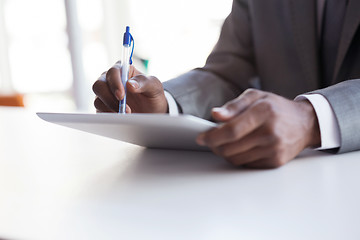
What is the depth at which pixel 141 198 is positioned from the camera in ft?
1.95

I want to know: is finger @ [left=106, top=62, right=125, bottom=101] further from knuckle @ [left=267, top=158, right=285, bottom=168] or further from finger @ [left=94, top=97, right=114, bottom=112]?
knuckle @ [left=267, top=158, right=285, bottom=168]

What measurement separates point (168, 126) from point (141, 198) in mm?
99

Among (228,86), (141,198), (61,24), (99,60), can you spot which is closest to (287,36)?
(228,86)

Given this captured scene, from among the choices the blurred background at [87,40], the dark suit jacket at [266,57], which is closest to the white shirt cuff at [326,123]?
the dark suit jacket at [266,57]

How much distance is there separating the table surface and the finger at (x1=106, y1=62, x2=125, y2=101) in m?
0.11

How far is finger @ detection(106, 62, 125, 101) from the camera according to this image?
90 cm

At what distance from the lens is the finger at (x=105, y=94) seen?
0.99 m

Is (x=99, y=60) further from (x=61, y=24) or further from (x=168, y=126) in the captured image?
(x=168, y=126)

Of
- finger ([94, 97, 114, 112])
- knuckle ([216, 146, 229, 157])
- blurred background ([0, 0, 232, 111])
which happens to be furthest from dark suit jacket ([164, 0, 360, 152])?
blurred background ([0, 0, 232, 111])

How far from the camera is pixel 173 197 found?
592 mm

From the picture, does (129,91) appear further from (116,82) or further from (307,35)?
(307,35)

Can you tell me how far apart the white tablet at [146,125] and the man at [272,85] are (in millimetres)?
44

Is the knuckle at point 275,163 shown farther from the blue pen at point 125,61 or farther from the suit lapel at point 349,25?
the suit lapel at point 349,25

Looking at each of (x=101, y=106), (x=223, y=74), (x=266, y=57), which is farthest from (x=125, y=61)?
(x=266, y=57)
